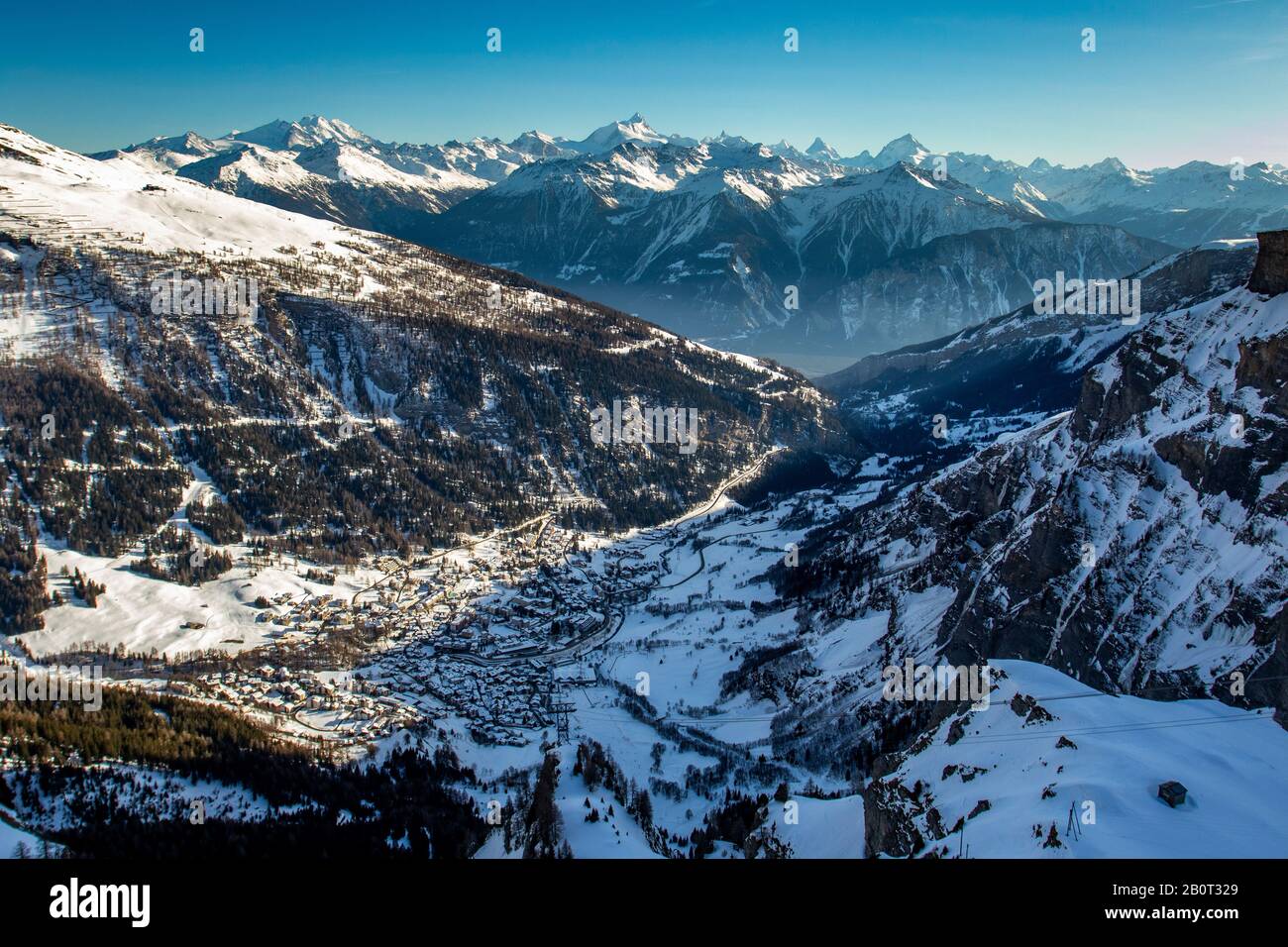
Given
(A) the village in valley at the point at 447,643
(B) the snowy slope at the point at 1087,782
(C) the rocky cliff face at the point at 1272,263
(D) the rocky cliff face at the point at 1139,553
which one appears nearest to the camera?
(B) the snowy slope at the point at 1087,782

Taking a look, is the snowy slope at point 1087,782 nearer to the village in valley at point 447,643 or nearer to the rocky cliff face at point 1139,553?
the rocky cliff face at point 1139,553

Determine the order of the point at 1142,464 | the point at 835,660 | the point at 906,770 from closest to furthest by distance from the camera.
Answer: the point at 906,770 → the point at 1142,464 → the point at 835,660


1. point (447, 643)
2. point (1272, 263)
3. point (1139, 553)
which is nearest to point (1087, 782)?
point (1139, 553)

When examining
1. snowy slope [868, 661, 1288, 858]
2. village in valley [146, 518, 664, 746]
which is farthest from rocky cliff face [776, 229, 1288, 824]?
village in valley [146, 518, 664, 746]

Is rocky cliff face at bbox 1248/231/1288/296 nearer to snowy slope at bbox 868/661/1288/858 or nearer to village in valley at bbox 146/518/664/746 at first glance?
snowy slope at bbox 868/661/1288/858

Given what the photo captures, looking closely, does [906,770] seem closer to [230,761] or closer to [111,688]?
[230,761]

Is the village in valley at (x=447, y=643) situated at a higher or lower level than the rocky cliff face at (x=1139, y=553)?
lower

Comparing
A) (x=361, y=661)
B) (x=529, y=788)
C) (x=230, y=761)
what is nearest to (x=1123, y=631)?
(x=529, y=788)

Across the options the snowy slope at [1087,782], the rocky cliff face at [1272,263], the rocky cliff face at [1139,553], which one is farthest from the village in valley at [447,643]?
the rocky cliff face at [1272,263]

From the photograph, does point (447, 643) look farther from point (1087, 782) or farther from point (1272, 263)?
point (1272, 263)

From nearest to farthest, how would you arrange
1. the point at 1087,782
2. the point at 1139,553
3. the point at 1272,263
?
the point at 1087,782, the point at 1139,553, the point at 1272,263

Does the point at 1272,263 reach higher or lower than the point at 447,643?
higher
